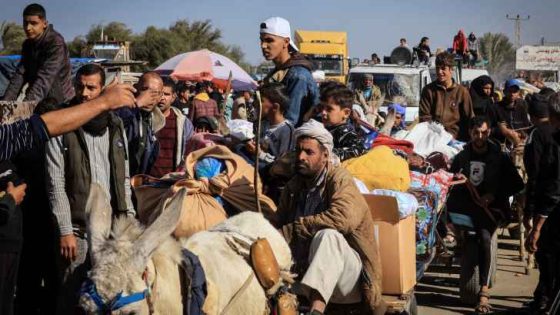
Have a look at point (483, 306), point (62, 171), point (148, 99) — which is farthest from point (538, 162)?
point (62, 171)

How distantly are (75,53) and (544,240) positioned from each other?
103ft

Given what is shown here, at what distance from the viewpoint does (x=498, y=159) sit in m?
8.86

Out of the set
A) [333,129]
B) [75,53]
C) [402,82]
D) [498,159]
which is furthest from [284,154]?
[75,53]

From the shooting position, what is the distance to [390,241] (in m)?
6.09

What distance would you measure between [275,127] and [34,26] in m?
2.34

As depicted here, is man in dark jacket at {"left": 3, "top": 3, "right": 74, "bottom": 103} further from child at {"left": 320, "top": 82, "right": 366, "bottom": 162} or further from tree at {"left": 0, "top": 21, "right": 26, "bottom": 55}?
tree at {"left": 0, "top": 21, "right": 26, "bottom": 55}

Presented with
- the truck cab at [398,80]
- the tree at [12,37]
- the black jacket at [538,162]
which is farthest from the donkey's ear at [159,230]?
the tree at [12,37]

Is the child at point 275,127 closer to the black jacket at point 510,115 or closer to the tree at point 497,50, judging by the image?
the black jacket at point 510,115

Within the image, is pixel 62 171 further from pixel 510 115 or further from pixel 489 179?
pixel 510 115

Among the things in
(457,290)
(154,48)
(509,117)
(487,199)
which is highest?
(154,48)

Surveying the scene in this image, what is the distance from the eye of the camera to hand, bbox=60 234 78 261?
5.32 metres

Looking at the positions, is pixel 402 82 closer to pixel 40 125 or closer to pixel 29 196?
pixel 29 196

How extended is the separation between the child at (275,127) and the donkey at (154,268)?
180cm

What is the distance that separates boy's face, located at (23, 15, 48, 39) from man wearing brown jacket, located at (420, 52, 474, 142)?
4.70m
